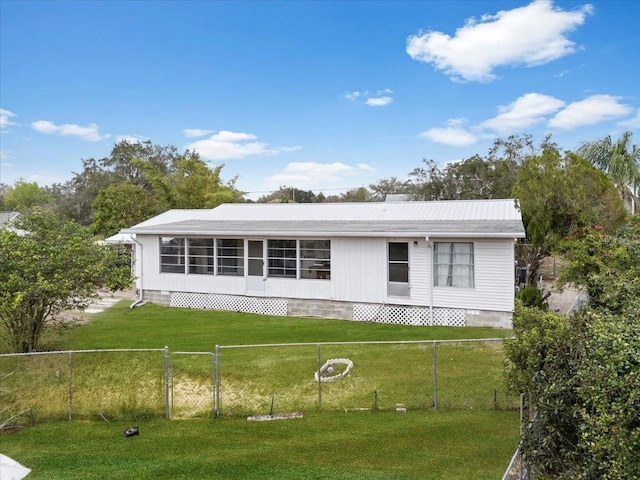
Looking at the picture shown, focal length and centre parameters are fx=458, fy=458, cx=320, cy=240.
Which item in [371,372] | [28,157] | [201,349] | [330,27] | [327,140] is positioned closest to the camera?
[371,372]

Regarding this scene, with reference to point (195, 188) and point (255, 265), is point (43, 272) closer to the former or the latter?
point (255, 265)

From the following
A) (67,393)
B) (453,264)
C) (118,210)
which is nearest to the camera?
(67,393)

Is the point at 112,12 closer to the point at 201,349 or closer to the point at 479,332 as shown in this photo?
the point at 201,349

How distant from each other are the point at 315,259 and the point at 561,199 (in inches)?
342

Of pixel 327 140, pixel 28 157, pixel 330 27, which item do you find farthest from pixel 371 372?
pixel 28 157

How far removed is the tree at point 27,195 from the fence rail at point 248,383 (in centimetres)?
6022

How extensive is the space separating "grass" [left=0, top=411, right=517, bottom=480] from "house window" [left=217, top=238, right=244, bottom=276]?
1076 centimetres

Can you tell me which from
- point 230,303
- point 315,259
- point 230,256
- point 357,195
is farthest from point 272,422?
point 357,195

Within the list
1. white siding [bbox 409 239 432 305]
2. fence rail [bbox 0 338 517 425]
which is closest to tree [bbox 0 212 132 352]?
fence rail [bbox 0 338 517 425]

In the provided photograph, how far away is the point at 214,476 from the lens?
5789 mm

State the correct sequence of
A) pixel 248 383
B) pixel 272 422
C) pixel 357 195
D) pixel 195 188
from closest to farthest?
pixel 272 422 → pixel 248 383 → pixel 195 188 → pixel 357 195

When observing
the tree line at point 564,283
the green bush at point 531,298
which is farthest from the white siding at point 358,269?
the tree line at point 564,283

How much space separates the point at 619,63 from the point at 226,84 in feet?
79.1

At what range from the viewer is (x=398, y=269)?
615 inches
